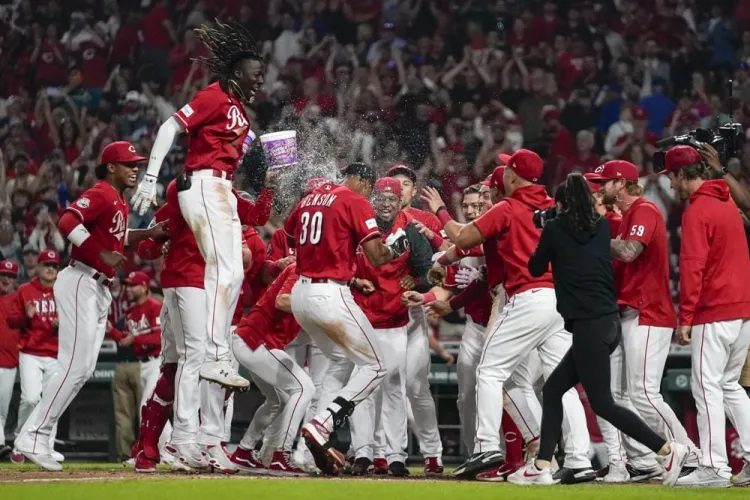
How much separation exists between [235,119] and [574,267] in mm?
2450

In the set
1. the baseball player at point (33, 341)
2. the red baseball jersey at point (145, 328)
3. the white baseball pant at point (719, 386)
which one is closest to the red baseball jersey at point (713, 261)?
the white baseball pant at point (719, 386)

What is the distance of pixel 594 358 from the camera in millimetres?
6988

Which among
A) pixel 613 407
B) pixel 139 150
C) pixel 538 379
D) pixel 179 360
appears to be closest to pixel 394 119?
pixel 139 150

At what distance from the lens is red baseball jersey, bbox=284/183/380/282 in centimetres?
794

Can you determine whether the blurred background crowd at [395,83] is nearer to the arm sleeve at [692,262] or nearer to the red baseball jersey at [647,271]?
the red baseball jersey at [647,271]

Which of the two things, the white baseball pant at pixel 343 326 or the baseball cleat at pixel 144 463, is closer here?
the white baseball pant at pixel 343 326

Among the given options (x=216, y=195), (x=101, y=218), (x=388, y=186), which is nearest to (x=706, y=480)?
(x=388, y=186)

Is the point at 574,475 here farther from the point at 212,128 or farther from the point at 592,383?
the point at 212,128

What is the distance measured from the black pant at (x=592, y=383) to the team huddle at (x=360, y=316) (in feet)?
0.78

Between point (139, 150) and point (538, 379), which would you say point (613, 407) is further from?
point (139, 150)

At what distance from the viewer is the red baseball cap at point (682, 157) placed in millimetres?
8062

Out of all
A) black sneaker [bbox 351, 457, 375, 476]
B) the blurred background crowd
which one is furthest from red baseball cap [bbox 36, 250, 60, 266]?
black sneaker [bbox 351, 457, 375, 476]

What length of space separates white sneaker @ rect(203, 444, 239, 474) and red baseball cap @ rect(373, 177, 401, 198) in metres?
2.40

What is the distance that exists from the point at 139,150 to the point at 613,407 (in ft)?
33.7
